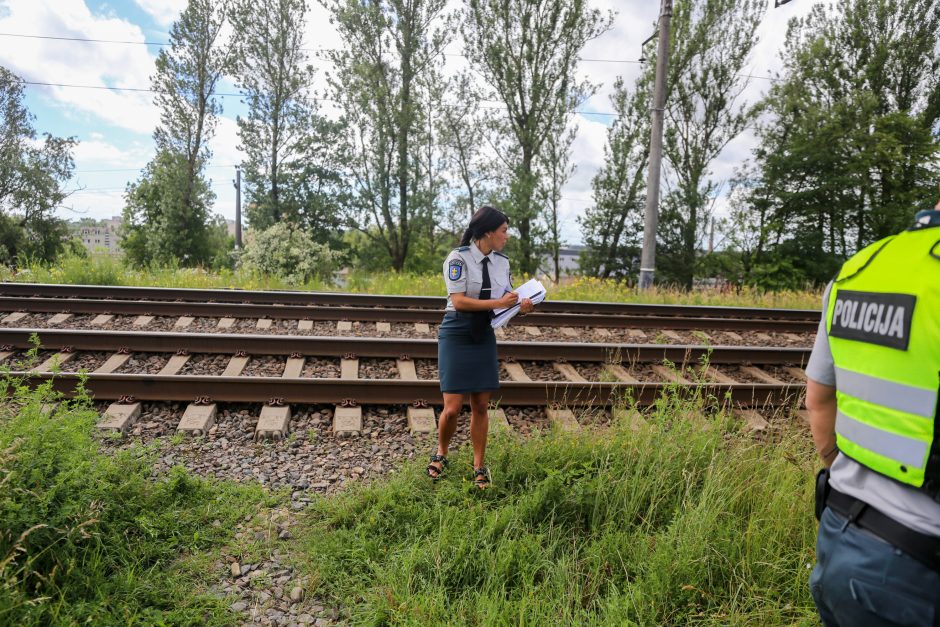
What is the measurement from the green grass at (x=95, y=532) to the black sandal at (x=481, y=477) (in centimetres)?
151

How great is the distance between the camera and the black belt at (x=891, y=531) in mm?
1554

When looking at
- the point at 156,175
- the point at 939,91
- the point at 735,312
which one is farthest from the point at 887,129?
the point at 156,175

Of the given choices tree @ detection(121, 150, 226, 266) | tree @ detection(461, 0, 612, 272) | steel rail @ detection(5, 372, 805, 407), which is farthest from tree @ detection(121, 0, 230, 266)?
steel rail @ detection(5, 372, 805, 407)

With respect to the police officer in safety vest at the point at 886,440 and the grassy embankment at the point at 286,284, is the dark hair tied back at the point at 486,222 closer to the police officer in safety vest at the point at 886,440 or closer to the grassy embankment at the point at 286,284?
the police officer in safety vest at the point at 886,440

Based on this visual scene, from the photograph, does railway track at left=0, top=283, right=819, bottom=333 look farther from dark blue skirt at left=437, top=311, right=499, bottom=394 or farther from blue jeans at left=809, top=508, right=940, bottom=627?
blue jeans at left=809, top=508, right=940, bottom=627

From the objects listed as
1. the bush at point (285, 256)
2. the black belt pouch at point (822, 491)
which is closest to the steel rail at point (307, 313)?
the bush at point (285, 256)

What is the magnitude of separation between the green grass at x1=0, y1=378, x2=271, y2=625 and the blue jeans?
2768 mm

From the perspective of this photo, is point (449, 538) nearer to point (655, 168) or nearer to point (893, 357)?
point (893, 357)

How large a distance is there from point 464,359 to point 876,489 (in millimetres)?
2876

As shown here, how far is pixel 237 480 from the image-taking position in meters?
4.41

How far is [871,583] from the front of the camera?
5.32ft

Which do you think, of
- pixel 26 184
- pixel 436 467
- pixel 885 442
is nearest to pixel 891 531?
pixel 885 442

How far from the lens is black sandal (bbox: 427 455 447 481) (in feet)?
14.3

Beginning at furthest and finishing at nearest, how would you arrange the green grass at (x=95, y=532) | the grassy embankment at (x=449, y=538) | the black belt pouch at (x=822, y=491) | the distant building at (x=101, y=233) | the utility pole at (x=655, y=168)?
the distant building at (x=101, y=233) → the utility pole at (x=655, y=168) → the grassy embankment at (x=449, y=538) → the green grass at (x=95, y=532) → the black belt pouch at (x=822, y=491)
